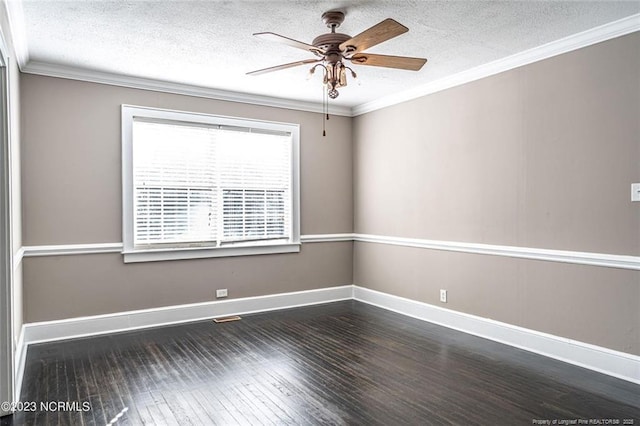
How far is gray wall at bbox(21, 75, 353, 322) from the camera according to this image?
3.93 m

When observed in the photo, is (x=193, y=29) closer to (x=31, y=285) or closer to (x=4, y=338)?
(x=4, y=338)

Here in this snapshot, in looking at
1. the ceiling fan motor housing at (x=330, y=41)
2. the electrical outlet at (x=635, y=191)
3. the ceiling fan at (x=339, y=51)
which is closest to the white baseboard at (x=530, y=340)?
the electrical outlet at (x=635, y=191)

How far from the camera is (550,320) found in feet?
11.6

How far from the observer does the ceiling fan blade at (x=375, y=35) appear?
241cm

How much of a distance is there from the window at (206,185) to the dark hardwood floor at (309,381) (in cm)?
103

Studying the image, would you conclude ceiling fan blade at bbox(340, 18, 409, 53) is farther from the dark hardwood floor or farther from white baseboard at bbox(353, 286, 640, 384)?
white baseboard at bbox(353, 286, 640, 384)

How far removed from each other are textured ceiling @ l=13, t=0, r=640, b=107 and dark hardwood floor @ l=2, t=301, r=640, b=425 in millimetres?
2569

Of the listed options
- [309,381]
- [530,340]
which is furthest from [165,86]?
[530,340]

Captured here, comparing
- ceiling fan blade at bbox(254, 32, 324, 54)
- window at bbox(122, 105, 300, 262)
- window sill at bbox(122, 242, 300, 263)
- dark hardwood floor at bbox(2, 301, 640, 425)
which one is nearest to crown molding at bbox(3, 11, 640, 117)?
window at bbox(122, 105, 300, 262)

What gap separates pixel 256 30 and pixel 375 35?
104 cm

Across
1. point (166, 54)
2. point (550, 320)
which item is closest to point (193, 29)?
point (166, 54)

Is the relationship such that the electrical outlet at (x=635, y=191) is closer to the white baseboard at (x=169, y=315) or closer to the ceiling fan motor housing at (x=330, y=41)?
the ceiling fan motor housing at (x=330, y=41)

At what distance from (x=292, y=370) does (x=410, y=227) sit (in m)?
2.34

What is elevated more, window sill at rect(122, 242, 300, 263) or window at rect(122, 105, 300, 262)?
window at rect(122, 105, 300, 262)
